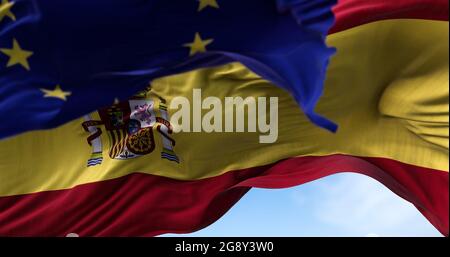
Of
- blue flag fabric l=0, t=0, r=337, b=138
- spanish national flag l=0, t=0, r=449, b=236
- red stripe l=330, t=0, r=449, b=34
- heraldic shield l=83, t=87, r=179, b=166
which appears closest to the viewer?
blue flag fabric l=0, t=0, r=337, b=138

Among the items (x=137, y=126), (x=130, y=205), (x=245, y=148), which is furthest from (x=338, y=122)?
(x=130, y=205)

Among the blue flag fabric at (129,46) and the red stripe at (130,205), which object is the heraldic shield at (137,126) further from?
the blue flag fabric at (129,46)

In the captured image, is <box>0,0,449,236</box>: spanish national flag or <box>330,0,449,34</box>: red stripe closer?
<box>330,0,449,34</box>: red stripe

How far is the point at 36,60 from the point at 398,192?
3.16 metres

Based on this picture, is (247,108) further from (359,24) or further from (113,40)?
(113,40)

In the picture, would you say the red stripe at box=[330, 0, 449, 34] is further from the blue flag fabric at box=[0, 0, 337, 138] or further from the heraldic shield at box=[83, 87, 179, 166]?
the heraldic shield at box=[83, 87, 179, 166]

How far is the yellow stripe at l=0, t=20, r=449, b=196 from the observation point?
5.25 metres

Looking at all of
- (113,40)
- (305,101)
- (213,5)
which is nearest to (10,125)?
(113,40)

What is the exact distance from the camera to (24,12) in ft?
14.2

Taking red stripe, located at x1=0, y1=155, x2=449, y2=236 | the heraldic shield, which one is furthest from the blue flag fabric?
red stripe, located at x1=0, y1=155, x2=449, y2=236

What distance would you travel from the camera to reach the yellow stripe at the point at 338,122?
5.25m

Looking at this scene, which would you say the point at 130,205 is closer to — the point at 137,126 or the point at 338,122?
the point at 137,126

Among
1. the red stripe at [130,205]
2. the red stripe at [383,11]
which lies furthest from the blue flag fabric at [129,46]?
the red stripe at [130,205]

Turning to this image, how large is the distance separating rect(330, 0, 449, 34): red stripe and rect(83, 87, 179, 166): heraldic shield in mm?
1700
